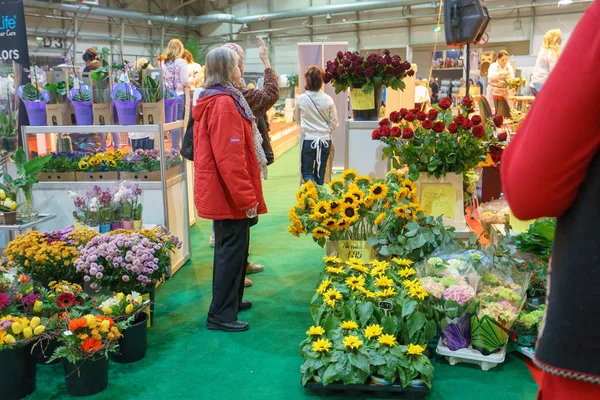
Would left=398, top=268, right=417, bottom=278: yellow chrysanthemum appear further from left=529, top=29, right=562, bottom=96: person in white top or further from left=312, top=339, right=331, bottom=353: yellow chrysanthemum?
left=529, top=29, right=562, bottom=96: person in white top

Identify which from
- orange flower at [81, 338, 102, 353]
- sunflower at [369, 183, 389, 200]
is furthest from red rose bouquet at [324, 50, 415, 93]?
orange flower at [81, 338, 102, 353]

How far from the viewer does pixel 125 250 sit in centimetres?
302

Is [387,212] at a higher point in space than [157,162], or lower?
lower

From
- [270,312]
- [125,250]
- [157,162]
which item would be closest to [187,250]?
[157,162]

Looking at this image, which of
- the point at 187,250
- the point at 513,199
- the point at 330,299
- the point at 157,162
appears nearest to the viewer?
the point at 513,199

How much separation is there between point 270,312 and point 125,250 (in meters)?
1.05

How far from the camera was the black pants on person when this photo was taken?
6035 millimetres

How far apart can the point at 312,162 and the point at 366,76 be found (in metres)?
2.07

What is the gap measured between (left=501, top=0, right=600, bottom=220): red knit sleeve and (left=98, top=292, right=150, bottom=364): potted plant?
7.36 ft

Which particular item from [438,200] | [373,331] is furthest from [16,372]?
[438,200]

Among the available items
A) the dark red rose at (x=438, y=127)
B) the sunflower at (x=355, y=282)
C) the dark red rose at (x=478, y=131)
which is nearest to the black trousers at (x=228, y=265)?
the sunflower at (x=355, y=282)

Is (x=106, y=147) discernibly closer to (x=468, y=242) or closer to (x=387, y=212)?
(x=387, y=212)

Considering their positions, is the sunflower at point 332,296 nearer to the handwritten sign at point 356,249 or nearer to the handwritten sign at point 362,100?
the handwritten sign at point 356,249

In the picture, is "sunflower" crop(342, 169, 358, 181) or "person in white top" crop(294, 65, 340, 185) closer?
"sunflower" crop(342, 169, 358, 181)
